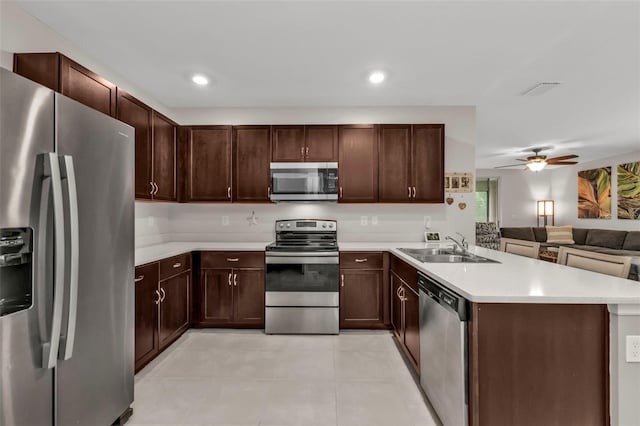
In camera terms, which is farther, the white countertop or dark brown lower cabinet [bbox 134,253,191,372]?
dark brown lower cabinet [bbox 134,253,191,372]

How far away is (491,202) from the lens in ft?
31.3

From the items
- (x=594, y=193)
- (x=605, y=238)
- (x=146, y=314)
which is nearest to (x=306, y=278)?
(x=146, y=314)

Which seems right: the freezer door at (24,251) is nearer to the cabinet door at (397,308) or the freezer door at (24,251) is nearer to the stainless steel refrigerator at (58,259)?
the stainless steel refrigerator at (58,259)

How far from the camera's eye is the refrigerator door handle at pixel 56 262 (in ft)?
4.42

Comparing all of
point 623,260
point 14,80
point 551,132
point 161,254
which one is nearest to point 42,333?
point 14,80

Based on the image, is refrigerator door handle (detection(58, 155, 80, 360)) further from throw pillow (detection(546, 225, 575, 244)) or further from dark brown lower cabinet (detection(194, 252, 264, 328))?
throw pillow (detection(546, 225, 575, 244))

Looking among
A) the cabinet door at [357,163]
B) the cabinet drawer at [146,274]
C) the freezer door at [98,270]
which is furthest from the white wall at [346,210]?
the freezer door at [98,270]

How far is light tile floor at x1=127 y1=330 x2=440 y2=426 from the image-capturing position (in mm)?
2041

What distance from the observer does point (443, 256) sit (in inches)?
114

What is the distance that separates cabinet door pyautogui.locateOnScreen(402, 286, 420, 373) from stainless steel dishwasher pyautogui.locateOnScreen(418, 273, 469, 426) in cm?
13

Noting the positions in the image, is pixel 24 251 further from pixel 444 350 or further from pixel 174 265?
pixel 444 350

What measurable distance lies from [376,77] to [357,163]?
991 mm

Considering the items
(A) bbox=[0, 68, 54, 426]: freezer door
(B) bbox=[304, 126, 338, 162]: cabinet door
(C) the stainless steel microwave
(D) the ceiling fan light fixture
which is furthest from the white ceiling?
(D) the ceiling fan light fixture

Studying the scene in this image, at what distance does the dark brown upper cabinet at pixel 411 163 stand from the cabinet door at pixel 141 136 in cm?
239
